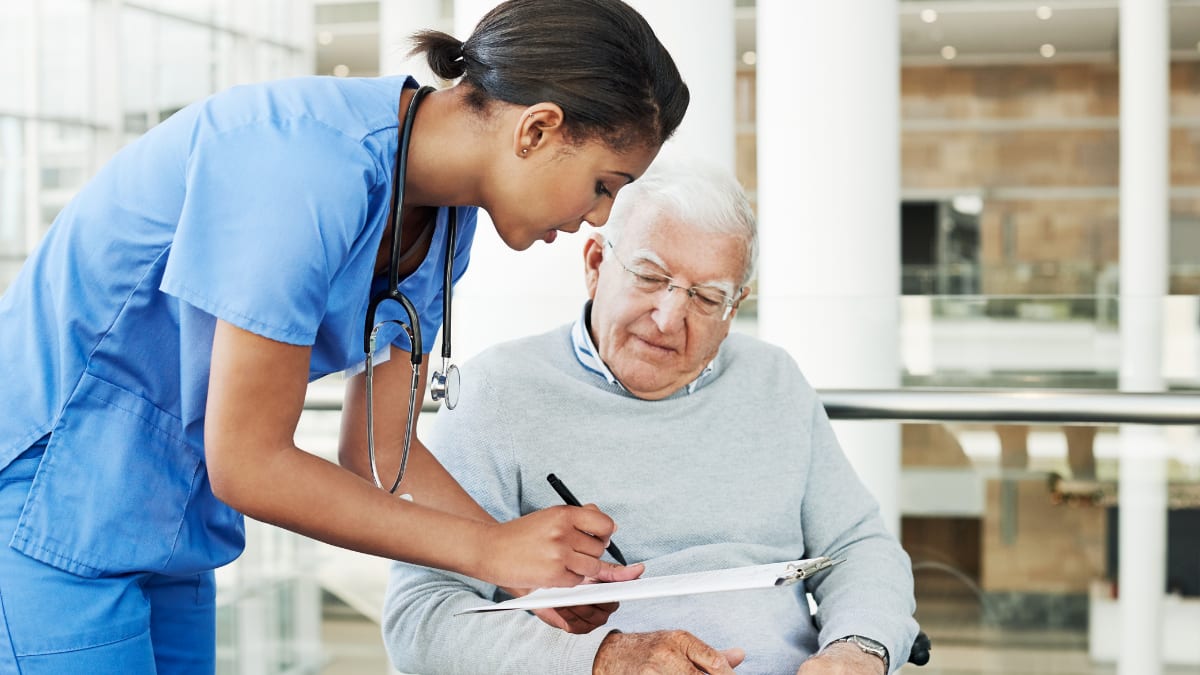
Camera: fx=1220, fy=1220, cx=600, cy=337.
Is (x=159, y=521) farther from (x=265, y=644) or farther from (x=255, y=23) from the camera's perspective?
(x=255, y=23)

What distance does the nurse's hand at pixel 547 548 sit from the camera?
43.9 inches

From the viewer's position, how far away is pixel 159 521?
46.1 inches

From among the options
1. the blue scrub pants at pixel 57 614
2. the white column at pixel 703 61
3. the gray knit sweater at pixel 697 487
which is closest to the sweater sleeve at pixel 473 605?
the gray knit sweater at pixel 697 487

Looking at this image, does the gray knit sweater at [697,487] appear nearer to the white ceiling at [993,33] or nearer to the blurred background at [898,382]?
the blurred background at [898,382]

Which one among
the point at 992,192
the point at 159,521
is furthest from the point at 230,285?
the point at 992,192

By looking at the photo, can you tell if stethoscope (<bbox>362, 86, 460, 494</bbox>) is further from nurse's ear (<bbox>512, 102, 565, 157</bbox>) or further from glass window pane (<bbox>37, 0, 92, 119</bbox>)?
glass window pane (<bbox>37, 0, 92, 119</bbox>)

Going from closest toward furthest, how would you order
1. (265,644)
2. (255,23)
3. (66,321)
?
(66,321), (265,644), (255,23)

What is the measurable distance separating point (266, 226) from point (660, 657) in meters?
0.74

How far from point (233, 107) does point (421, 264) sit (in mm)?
321

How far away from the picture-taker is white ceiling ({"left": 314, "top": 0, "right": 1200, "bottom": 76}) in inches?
506

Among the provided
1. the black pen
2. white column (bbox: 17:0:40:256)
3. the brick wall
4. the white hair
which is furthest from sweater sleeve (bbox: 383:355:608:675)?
the brick wall

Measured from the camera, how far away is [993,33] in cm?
1417

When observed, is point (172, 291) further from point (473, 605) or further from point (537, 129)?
point (473, 605)

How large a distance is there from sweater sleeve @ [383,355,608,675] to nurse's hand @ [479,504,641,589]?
31 centimetres
